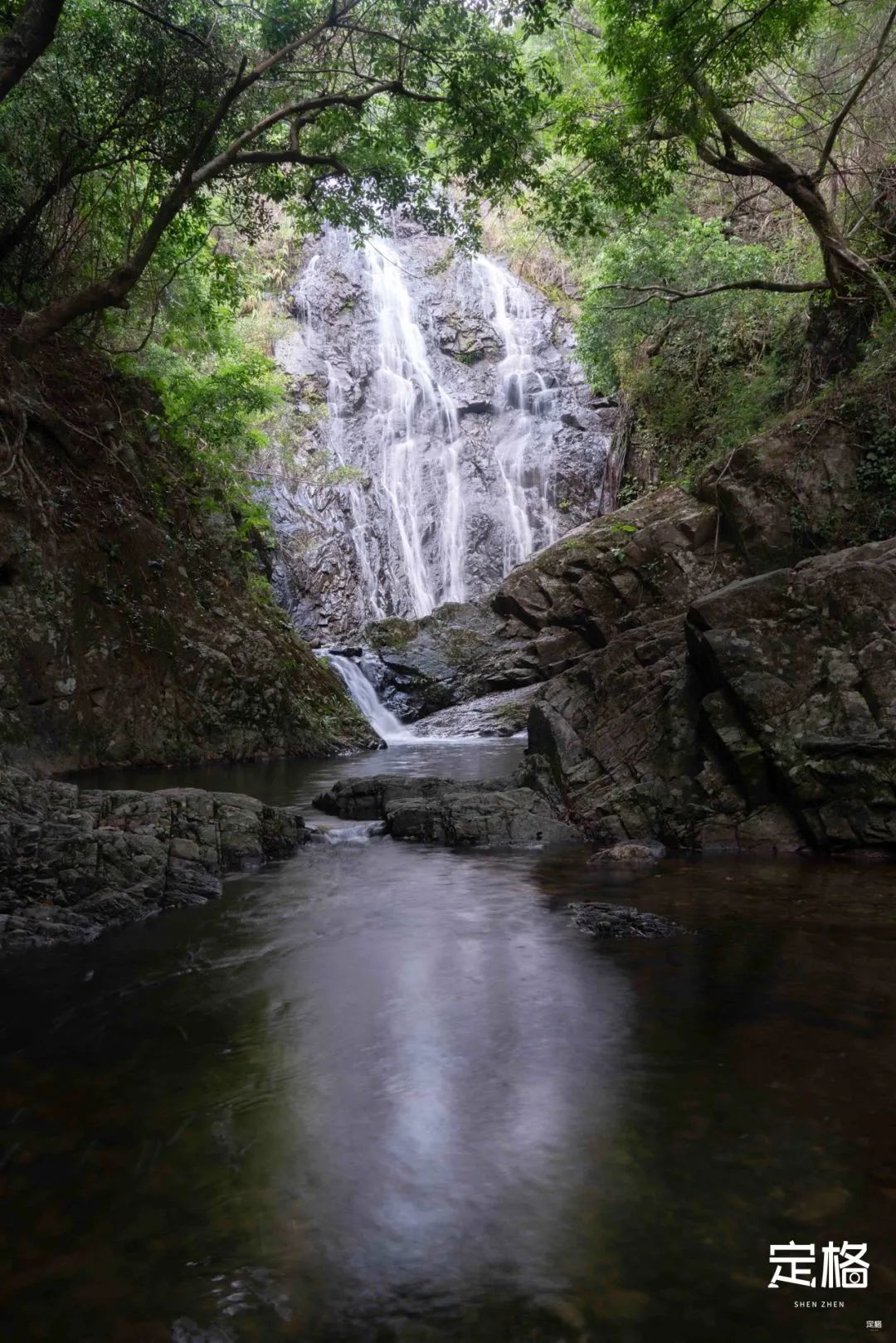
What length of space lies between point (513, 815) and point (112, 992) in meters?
4.00

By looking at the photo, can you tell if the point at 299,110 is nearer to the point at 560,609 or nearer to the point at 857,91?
the point at 857,91

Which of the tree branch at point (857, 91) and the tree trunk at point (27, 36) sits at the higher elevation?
the tree branch at point (857, 91)

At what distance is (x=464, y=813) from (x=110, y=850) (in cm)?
301

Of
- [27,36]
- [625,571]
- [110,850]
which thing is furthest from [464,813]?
[625,571]

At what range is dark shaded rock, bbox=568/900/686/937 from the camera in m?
4.74

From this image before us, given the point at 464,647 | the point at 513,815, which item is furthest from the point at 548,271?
the point at 513,815

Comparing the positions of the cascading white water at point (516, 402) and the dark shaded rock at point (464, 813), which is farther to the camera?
the cascading white water at point (516, 402)

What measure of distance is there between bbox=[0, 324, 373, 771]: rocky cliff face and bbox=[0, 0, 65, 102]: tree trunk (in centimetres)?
394

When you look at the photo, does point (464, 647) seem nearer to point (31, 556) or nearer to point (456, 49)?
point (31, 556)

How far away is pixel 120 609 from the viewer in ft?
37.6

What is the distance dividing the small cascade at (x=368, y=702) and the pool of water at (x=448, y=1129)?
11657 millimetres

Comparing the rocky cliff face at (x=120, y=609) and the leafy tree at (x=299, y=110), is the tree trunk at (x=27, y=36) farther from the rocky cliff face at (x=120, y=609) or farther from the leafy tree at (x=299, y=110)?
the rocky cliff face at (x=120, y=609)

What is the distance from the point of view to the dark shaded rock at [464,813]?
23.8 feet
